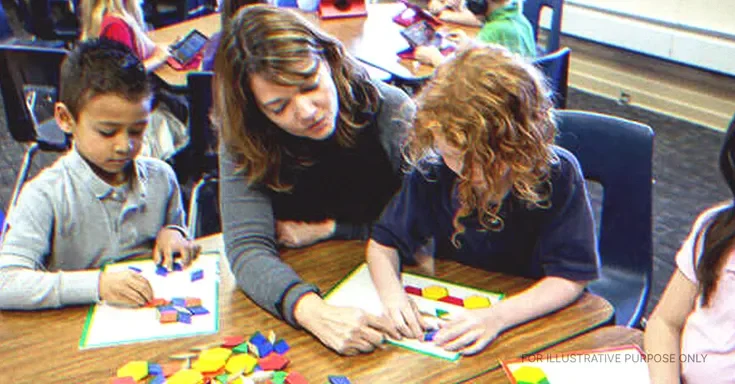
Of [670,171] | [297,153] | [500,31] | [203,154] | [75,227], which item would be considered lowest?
[670,171]

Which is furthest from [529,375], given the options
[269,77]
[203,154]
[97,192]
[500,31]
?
[500,31]

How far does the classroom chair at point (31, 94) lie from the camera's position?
9.09 ft

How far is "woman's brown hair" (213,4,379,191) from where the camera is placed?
151 cm

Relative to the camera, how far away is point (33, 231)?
158 cm

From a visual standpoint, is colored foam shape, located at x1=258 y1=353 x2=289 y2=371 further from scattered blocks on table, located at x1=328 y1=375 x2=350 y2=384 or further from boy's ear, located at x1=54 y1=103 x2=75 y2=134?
Answer: boy's ear, located at x1=54 y1=103 x2=75 y2=134

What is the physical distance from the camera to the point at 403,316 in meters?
1.40

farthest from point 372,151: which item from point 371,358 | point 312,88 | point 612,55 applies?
point 612,55

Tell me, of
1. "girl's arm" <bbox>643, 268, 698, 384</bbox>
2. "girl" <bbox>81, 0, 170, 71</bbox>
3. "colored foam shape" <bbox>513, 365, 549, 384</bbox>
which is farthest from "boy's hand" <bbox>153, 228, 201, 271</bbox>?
"girl" <bbox>81, 0, 170, 71</bbox>

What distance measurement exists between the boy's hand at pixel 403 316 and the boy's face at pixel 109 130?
659 mm

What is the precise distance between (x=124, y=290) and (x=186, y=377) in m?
0.28

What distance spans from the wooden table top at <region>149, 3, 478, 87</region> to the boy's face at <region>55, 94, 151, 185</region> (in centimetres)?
132

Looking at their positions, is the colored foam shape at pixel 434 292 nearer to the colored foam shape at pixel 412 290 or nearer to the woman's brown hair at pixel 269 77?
the colored foam shape at pixel 412 290

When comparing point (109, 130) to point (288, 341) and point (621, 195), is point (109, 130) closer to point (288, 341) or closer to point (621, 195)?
point (288, 341)

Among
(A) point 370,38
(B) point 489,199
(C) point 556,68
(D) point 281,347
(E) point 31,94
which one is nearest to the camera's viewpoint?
(D) point 281,347
